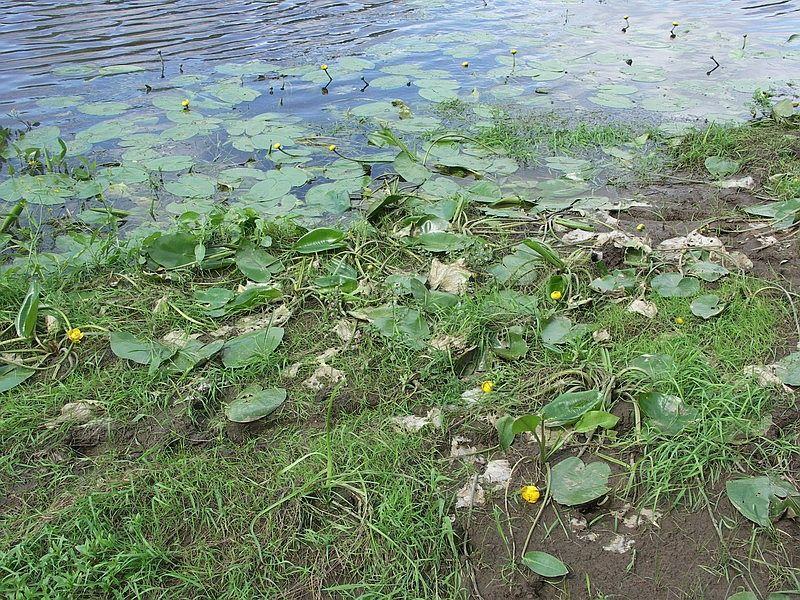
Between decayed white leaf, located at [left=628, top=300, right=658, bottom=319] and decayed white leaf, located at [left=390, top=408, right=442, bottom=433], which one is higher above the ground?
decayed white leaf, located at [left=628, top=300, right=658, bottom=319]

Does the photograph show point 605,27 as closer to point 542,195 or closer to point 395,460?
point 542,195

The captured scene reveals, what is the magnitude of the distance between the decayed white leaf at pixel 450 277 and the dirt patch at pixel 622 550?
0.95 m

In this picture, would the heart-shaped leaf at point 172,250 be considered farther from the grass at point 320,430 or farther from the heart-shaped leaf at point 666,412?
the heart-shaped leaf at point 666,412

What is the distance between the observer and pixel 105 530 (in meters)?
1.68

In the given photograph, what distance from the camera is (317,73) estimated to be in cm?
511

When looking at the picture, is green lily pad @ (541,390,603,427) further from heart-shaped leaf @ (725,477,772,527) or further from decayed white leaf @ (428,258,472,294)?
decayed white leaf @ (428,258,472,294)

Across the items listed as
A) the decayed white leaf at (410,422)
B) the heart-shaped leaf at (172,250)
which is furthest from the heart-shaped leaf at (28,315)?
the decayed white leaf at (410,422)

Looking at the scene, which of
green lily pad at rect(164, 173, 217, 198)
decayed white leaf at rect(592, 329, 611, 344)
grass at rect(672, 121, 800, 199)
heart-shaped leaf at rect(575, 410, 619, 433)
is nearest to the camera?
heart-shaped leaf at rect(575, 410, 619, 433)

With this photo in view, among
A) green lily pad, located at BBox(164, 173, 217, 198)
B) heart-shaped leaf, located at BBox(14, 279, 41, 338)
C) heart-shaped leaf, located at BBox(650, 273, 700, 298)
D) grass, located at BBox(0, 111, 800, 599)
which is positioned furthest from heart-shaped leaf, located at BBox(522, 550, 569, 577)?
green lily pad, located at BBox(164, 173, 217, 198)

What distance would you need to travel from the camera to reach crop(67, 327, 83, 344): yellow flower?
229 cm

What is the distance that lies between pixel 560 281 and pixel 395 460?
101cm

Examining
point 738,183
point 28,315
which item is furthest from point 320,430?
point 738,183

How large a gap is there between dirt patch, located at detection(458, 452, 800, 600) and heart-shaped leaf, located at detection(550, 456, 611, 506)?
1.2 inches

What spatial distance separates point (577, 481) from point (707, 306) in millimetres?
943
